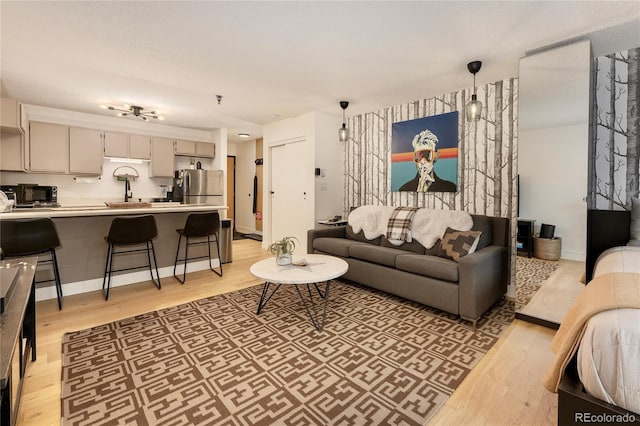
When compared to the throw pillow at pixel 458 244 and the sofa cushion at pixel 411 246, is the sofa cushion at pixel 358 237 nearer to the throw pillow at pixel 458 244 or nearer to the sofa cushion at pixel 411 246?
the sofa cushion at pixel 411 246

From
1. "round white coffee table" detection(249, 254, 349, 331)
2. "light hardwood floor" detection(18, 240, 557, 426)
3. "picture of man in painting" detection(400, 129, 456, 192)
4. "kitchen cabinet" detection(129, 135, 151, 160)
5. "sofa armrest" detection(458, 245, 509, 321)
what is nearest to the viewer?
"light hardwood floor" detection(18, 240, 557, 426)

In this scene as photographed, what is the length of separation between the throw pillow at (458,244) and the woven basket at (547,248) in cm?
50

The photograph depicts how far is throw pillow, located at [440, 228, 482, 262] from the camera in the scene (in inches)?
112

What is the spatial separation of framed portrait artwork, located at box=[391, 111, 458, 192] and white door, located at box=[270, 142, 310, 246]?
1.43 meters

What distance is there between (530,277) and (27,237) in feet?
15.0

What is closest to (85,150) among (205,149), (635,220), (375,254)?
(205,149)

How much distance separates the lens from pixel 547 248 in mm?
2744

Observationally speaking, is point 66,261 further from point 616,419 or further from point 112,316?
point 616,419

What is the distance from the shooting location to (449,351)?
7.12 feet

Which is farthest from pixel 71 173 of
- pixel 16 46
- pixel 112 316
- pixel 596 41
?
pixel 596 41

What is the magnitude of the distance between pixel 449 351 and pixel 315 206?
292 centimetres

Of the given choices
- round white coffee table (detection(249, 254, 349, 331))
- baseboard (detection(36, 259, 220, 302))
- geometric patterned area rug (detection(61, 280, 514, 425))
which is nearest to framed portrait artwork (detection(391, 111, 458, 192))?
geometric patterned area rug (detection(61, 280, 514, 425))

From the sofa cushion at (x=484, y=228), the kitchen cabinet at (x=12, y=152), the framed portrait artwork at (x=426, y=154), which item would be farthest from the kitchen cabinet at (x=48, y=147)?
the sofa cushion at (x=484, y=228)

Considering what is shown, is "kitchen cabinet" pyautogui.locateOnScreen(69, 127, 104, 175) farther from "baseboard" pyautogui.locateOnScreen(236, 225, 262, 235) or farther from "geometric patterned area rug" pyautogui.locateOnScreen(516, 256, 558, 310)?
"geometric patterned area rug" pyautogui.locateOnScreen(516, 256, 558, 310)
